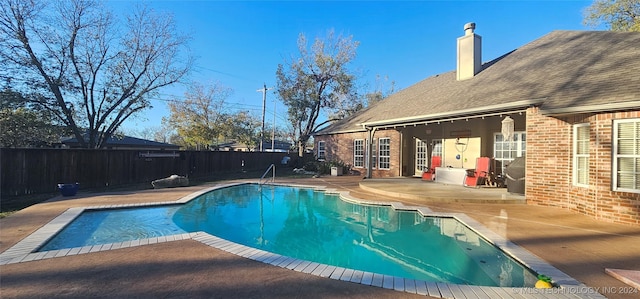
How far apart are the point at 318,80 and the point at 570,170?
2096cm

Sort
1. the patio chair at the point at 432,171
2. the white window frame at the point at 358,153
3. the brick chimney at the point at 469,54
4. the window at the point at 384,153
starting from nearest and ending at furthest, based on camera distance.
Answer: the patio chair at the point at 432,171 < the brick chimney at the point at 469,54 < the window at the point at 384,153 < the white window frame at the point at 358,153

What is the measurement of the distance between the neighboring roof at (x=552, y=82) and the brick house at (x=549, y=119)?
0.09 feet

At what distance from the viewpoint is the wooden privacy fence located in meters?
10.0

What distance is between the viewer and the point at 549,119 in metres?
7.80

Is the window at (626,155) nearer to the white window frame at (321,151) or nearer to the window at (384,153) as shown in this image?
the window at (384,153)

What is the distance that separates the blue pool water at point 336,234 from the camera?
4508mm

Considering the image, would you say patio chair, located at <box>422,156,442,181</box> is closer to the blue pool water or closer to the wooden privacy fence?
the blue pool water

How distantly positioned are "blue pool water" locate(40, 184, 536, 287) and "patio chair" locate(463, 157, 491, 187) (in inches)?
168

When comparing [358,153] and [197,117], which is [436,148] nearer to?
[358,153]

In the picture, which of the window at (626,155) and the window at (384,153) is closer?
the window at (626,155)

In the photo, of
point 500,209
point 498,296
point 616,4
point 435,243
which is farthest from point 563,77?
point 616,4

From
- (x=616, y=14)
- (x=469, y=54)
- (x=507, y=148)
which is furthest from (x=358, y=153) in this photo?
(x=616, y=14)

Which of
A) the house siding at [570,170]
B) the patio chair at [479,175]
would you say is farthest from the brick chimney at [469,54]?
the house siding at [570,170]

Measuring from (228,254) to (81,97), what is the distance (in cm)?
1714
